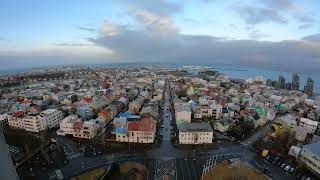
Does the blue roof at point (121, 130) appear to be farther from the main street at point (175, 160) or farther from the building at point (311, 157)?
the building at point (311, 157)

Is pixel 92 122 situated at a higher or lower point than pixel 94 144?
higher

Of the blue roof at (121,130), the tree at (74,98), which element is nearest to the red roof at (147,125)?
the blue roof at (121,130)

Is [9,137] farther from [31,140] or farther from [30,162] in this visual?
[30,162]

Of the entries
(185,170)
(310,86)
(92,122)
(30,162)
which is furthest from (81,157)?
(310,86)

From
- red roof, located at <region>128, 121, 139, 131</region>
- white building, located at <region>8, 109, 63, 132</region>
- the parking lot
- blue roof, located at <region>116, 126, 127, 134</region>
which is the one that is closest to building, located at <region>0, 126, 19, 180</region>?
the parking lot

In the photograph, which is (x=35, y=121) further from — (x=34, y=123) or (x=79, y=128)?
(x=79, y=128)

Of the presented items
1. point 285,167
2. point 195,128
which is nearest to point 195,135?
point 195,128

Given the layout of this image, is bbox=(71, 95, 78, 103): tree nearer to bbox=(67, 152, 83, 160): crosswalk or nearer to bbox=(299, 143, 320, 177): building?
bbox=(67, 152, 83, 160): crosswalk
